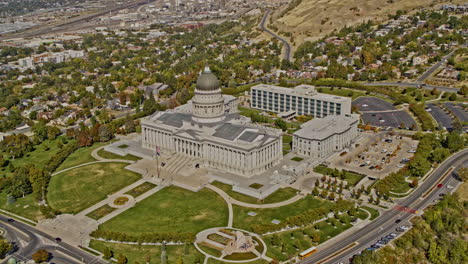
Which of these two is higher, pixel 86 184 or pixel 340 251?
pixel 86 184

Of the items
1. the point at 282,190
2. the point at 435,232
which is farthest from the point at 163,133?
the point at 435,232

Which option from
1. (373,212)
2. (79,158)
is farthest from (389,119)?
(79,158)

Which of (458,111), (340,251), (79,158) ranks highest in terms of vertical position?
(340,251)

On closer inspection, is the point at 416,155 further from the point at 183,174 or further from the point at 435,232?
the point at 183,174

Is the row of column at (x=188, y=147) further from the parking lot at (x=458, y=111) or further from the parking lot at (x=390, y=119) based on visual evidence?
the parking lot at (x=458, y=111)

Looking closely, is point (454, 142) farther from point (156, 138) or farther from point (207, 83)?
point (156, 138)

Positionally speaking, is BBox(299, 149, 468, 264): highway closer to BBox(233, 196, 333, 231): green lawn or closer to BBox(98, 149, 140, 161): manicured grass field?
BBox(233, 196, 333, 231): green lawn

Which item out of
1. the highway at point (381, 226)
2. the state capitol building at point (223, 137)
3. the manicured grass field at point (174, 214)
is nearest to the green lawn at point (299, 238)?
the highway at point (381, 226)
